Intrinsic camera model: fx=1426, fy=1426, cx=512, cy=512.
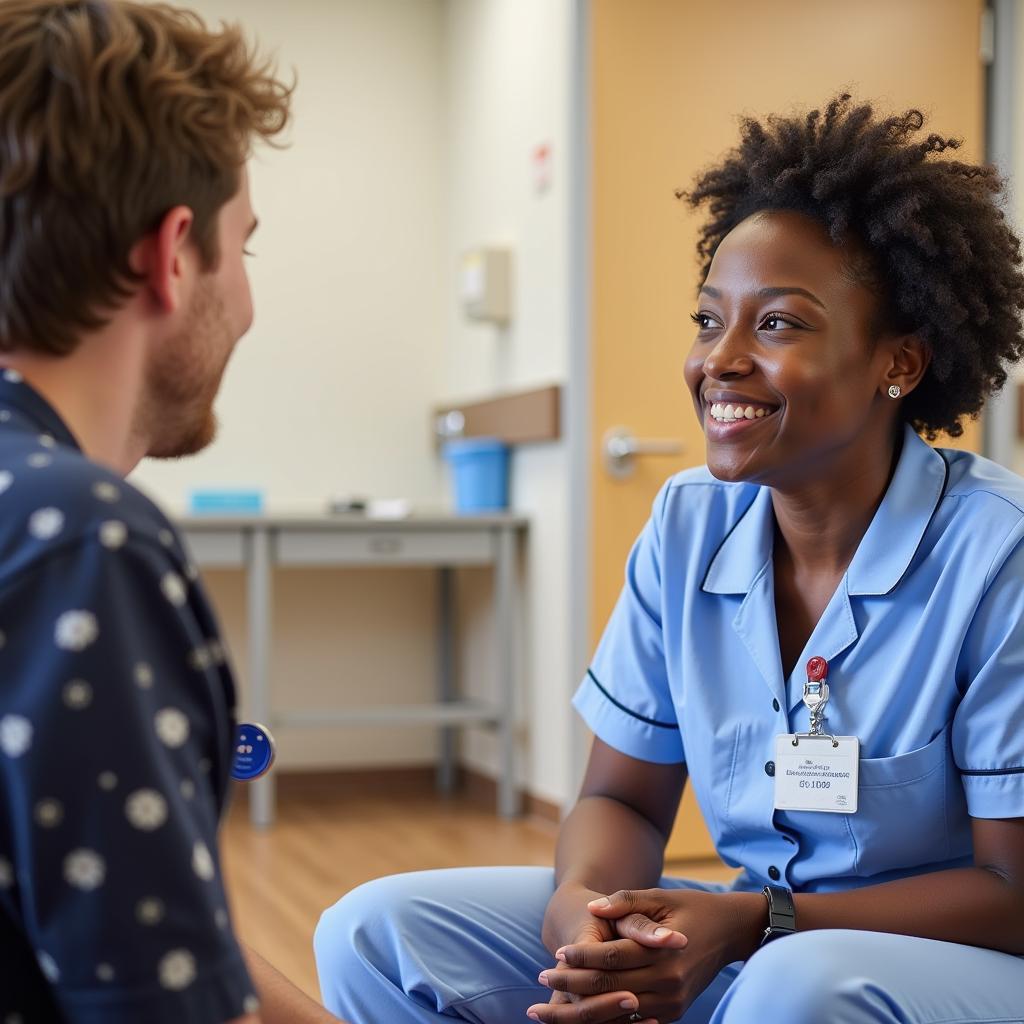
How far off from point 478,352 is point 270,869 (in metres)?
1.70

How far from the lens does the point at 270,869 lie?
11.0 ft

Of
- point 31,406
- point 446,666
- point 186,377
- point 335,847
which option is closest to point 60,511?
point 31,406

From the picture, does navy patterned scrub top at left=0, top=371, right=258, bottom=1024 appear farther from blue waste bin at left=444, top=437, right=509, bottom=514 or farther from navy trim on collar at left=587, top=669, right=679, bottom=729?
blue waste bin at left=444, top=437, right=509, bottom=514

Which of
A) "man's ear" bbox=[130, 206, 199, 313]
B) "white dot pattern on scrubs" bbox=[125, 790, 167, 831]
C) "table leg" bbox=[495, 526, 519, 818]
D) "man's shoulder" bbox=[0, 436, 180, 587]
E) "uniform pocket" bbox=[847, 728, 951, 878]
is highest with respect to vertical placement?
"man's ear" bbox=[130, 206, 199, 313]

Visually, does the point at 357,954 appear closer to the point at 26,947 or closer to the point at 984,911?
the point at 984,911

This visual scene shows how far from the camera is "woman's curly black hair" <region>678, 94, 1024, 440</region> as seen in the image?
4.81 ft

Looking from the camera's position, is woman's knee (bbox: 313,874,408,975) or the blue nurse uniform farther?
woman's knee (bbox: 313,874,408,975)

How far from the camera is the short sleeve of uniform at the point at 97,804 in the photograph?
2.19 ft

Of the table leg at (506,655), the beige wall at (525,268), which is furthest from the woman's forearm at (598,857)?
the table leg at (506,655)

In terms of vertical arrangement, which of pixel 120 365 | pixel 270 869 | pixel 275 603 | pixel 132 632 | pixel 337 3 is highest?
pixel 337 3

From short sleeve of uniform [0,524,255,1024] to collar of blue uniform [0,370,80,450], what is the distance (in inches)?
5.1

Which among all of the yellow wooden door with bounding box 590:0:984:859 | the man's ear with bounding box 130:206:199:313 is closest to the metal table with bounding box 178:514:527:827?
the yellow wooden door with bounding box 590:0:984:859

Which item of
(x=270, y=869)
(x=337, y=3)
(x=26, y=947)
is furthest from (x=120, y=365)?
(x=337, y=3)

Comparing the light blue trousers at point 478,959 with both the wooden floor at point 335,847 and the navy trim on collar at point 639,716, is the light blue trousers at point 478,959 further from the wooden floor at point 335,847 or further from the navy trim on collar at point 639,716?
the wooden floor at point 335,847
